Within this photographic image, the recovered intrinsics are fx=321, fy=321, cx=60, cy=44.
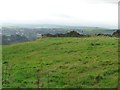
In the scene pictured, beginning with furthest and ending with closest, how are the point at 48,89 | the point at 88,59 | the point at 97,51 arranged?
the point at 97,51 < the point at 88,59 < the point at 48,89

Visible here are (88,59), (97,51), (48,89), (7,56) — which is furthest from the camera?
(7,56)

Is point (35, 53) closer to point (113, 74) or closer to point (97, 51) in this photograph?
point (97, 51)

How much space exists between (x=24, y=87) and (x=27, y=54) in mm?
12455

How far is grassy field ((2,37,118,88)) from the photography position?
66.7ft

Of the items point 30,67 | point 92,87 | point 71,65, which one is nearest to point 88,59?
point 71,65

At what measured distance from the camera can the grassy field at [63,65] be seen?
20328 mm

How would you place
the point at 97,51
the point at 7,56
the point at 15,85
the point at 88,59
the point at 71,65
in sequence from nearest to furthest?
the point at 15,85, the point at 71,65, the point at 88,59, the point at 97,51, the point at 7,56

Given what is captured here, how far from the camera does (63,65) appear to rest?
24531mm

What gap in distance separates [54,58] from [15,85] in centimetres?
773

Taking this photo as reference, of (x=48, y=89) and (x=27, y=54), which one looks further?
(x=27, y=54)

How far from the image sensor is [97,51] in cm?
2967

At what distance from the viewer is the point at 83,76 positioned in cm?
2122

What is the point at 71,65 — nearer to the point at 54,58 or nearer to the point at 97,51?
the point at 54,58

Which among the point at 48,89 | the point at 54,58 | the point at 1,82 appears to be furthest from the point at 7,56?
the point at 48,89
